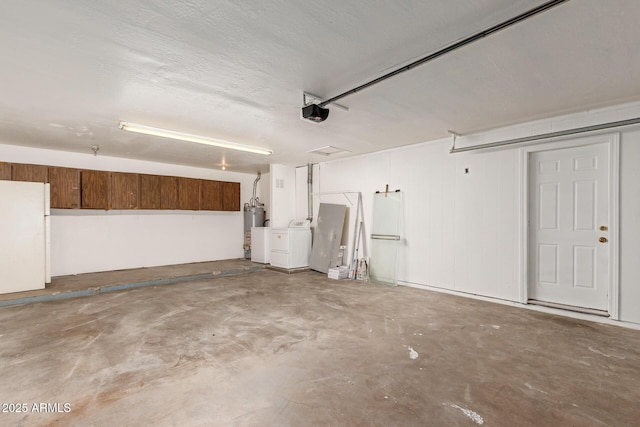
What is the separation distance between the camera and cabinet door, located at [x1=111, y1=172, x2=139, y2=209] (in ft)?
20.1

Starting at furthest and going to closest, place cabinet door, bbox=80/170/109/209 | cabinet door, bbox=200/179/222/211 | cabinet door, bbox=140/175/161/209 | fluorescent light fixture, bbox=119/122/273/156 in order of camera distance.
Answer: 1. cabinet door, bbox=200/179/222/211
2. cabinet door, bbox=140/175/161/209
3. cabinet door, bbox=80/170/109/209
4. fluorescent light fixture, bbox=119/122/273/156

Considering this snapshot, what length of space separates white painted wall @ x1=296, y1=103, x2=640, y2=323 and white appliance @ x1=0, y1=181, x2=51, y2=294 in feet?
18.8

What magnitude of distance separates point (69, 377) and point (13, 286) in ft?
11.4

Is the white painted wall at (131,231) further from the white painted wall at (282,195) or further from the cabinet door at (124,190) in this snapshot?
the white painted wall at (282,195)

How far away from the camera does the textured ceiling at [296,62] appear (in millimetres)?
1934

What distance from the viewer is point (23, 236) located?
4.58m

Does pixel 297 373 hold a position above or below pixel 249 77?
below

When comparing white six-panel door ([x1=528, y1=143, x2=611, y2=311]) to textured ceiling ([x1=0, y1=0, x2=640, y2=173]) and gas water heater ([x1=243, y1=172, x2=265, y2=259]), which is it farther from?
gas water heater ([x1=243, y1=172, x2=265, y2=259])

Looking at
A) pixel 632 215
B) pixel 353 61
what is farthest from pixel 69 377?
pixel 632 215

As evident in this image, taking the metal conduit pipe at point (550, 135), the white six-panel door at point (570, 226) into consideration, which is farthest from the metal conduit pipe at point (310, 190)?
the white six-panel door at point (570, 226)

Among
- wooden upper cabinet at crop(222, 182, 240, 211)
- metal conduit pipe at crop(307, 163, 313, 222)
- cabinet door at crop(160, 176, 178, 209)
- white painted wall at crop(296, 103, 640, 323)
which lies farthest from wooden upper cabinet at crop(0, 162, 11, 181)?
white painted wall at crop(296, 103, 640, 323)

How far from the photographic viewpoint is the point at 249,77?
2803mm

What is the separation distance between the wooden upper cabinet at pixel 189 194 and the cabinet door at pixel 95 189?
1414mm

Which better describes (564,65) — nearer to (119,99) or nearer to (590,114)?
(590,114)
